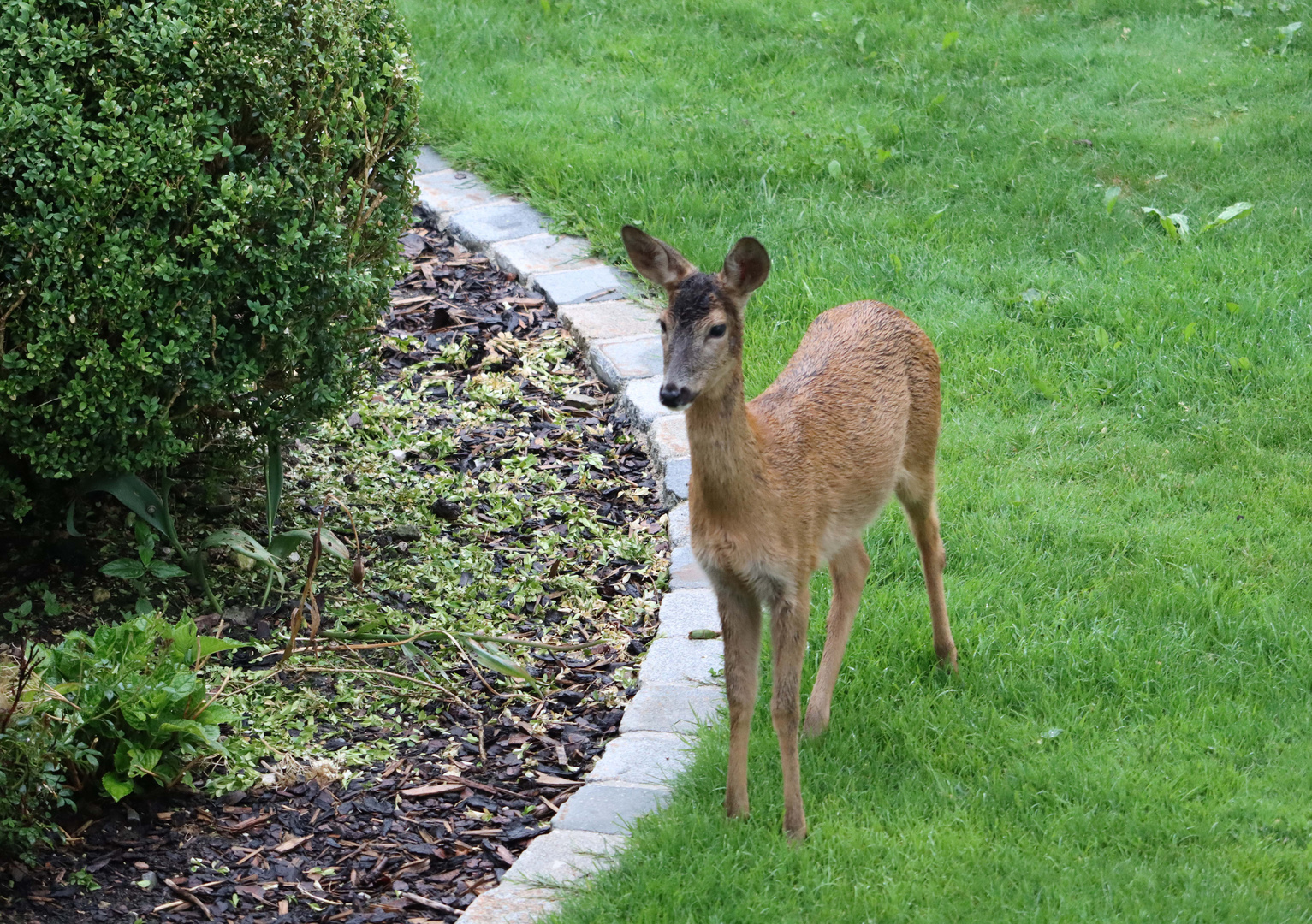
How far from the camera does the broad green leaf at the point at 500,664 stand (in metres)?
4.93

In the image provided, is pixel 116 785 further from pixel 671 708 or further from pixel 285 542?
pixel 671 708

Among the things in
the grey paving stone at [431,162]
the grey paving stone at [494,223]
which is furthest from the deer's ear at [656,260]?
the grey paving stone at [431,162]

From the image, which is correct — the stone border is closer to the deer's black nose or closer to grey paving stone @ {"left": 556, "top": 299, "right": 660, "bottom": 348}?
grey paving stone @ {"left": 556, "top": 299, "right": 660, "bottom": 348}

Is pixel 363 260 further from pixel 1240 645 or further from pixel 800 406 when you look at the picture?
pixel 1240 645

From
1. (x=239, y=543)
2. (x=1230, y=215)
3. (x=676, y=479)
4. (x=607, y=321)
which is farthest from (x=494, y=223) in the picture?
(x=1230, y=215)

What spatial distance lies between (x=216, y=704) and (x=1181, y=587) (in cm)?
339

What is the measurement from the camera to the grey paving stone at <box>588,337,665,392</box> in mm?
6988

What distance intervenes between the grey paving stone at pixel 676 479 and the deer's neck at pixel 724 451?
1.88 m

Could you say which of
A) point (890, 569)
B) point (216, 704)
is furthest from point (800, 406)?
point (216, 704)

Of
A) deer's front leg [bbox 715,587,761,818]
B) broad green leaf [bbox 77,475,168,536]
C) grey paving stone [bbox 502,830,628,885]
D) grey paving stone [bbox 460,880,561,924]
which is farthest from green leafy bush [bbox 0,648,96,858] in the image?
deer's front leg [bbox 715,587,761,818]

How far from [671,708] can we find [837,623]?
65 cm

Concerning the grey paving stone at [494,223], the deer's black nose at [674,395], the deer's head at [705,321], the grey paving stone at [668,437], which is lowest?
the grey paving stone at [668,437]

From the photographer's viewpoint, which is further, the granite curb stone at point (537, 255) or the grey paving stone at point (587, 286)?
the granite curb stone at point (537, 255)

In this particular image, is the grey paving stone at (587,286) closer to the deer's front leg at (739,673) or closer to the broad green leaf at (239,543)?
the broad green leaf at (239,543)
